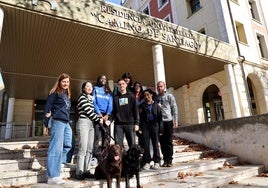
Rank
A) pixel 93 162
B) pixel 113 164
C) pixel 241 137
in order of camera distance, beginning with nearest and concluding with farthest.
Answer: pixel 113 164
pixel 93 162
pixel 241 137

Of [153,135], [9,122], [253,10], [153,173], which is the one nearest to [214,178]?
[153,173]

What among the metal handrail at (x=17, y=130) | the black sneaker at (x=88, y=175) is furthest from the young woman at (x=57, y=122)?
the metal handrail at (x=17, y=130)

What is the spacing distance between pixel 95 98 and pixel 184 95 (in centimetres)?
1186

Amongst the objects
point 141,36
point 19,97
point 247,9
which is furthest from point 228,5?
point 19,97

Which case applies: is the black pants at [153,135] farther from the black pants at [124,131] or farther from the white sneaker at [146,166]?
the black pants at [124,131]

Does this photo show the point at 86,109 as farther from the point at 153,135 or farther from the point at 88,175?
the point at 153,135

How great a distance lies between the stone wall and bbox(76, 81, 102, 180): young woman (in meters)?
4.62

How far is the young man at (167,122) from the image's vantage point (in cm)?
516

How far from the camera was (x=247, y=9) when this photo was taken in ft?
51.1

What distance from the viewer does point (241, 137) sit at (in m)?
6.59

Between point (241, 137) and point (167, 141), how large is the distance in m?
2.81

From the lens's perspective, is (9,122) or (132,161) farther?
(9,122)

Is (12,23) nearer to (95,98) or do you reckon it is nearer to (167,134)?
(95,98)

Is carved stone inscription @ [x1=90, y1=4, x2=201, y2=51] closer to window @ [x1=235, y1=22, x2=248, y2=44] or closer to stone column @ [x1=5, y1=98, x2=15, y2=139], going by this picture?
window @ [x1=235, y1=22, x2=248, y2=44]
